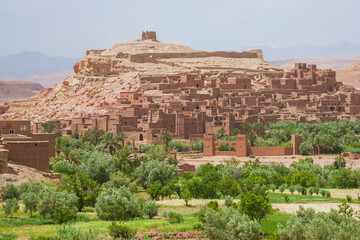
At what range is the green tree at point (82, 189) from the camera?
2795cm

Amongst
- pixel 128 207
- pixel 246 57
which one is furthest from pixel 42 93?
pixel 128 207

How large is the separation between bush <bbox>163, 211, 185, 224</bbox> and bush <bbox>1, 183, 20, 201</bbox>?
5.88 m

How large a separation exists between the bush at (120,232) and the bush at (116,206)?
2.60 metres

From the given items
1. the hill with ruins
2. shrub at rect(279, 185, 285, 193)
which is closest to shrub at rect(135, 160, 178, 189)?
shrub at rect(279, 185, 285, 193)

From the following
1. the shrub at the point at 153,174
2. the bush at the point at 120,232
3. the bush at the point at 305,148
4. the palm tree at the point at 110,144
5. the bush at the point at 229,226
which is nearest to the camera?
the bush at the point at 229,226

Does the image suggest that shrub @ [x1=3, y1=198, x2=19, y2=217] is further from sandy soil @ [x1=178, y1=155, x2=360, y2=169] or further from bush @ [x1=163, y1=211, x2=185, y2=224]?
sandy soil @ [x1=178, y1=155, x2=360, y2=169]

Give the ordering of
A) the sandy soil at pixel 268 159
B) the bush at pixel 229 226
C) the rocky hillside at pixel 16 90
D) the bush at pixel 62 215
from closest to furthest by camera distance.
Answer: the bush at pixel 229 226
the bush at pixel 62 215
the sandy soil at pixel 268 159
the rocky hillside at pixel 16 90

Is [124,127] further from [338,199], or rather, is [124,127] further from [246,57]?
[246,57]

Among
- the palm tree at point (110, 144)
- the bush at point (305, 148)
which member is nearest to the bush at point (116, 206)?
the palm tree at point (110, 144)

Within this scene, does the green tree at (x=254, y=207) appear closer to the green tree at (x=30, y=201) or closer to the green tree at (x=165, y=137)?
the green tree at (x=30, y=201)

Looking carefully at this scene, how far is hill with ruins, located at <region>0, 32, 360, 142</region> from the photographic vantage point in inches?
2261

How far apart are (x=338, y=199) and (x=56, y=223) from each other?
13113 mm

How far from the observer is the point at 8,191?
27.9 m

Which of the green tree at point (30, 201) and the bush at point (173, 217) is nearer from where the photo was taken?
the bush at point (173, 217)
